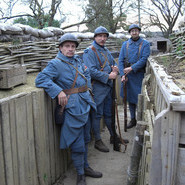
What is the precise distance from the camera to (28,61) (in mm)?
4730

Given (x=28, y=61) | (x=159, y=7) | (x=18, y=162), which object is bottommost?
(x=18, y=162)

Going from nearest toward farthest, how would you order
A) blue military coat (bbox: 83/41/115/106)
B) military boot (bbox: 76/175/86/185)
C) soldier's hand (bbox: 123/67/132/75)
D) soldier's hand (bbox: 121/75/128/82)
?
military boot (bbox: 76/175/86/185) → blue military coat (bbox: 83/41/115/106) → soldier's hand (bbox: 123/67/132/75) → soldier's hand (bbox: 121/75/128/82)

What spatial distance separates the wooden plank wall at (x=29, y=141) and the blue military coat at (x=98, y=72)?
1.07 meters

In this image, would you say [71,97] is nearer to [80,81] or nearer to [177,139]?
[80,81]

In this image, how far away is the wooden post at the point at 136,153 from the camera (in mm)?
2787

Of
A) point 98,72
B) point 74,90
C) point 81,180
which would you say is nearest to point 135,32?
point 98,72

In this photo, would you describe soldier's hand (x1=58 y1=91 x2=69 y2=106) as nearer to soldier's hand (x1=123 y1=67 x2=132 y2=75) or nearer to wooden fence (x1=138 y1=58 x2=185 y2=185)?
wooden fence (x1=138 y1=58 x2=185 y2=185)

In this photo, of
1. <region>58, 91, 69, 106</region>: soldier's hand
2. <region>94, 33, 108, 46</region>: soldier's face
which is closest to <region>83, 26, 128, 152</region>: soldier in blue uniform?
<region>94, 33, 108, 46</region>: soldier's face

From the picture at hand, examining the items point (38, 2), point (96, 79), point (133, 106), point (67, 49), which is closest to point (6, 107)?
point (67, 49)

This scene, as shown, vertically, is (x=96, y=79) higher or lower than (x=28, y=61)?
lower

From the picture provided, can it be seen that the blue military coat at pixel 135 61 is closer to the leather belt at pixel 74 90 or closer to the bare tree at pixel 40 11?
the leather belt at pixel 74 90

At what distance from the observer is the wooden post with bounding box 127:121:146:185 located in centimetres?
279

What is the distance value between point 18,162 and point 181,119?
1799 mm

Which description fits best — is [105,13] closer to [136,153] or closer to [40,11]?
[40,11]
